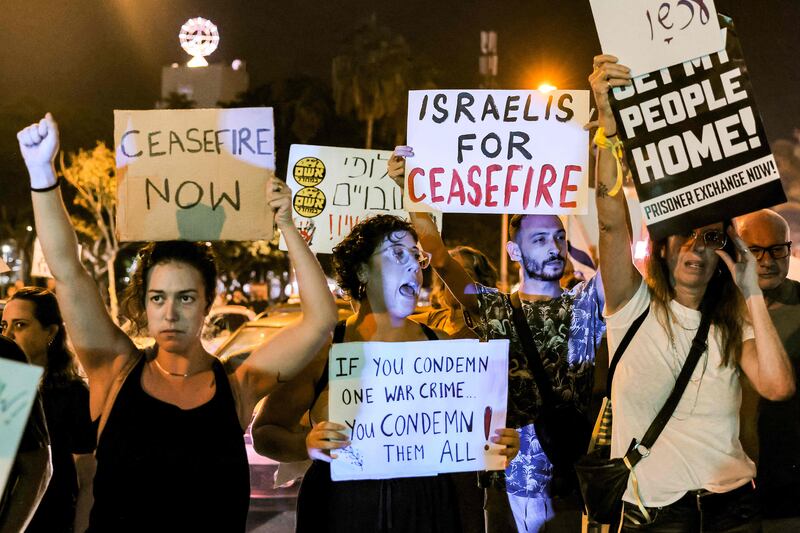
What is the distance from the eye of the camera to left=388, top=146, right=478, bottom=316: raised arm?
491 cm

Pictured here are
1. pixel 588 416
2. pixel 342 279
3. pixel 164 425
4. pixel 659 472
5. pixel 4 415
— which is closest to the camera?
pixel 4 415

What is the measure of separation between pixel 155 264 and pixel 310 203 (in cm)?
208

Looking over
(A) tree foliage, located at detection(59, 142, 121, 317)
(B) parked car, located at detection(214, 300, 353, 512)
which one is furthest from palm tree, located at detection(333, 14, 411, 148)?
(B) parked car, located at detection(214, 300, 353, 512)

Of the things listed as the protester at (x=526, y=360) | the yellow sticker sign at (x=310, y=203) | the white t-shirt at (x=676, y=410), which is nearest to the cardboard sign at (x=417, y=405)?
the white t-shirt at (x=676, y=410)

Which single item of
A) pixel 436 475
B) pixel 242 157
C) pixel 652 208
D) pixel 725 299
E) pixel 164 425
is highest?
pixel 242 157

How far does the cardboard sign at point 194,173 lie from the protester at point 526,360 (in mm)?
932

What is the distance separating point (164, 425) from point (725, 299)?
2.41m

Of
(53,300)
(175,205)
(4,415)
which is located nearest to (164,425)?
(4,415)

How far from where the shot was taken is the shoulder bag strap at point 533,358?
4945 millimetres

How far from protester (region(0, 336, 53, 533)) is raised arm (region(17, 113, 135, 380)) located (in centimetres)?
39

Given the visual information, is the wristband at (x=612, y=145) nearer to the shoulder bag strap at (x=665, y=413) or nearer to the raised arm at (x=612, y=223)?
the raised arm at (x=612, y=223)

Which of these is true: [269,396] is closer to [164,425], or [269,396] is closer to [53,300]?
[164,425]

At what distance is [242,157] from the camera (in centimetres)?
422

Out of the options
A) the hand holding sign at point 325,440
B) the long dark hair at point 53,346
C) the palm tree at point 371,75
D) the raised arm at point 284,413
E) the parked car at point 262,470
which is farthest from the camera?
the palm tree at point 371,75
